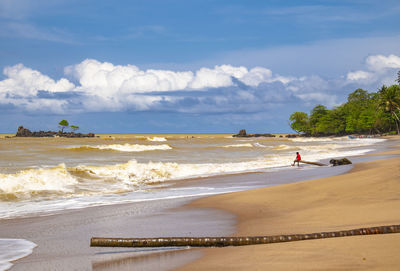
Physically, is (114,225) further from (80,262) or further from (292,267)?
(292,267)

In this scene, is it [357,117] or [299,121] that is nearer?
[357,117]

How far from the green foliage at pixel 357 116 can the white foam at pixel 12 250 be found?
291ft

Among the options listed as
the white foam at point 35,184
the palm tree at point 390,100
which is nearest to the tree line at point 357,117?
the palm tree at point 390,100

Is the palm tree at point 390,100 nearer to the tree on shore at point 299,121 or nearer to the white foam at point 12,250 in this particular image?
the tree on shore at point 299,121

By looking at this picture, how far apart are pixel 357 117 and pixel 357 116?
0.30 meters

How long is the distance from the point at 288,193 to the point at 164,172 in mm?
10520

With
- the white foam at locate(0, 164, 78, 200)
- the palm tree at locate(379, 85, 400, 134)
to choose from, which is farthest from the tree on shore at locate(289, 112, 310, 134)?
the white foam at locate(0, 164, 78, 200)

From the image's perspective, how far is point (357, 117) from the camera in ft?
381

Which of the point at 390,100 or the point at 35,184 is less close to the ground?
the point at 390,100

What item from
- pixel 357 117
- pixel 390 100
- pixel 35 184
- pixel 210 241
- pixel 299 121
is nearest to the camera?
pixel 210 241

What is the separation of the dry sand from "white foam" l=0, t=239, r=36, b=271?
2.64m

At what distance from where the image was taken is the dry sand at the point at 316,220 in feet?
13.5

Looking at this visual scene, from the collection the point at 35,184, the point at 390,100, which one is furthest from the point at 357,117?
the point at 35,184

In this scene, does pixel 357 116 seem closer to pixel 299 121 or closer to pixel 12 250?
pixel 299 121
